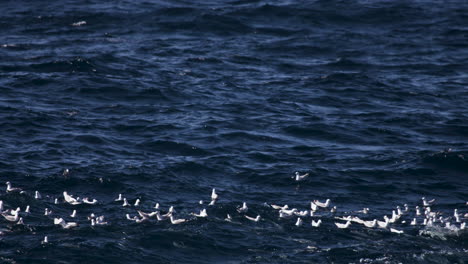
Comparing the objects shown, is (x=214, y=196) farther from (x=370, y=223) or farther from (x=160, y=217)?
(x=370, y=223)

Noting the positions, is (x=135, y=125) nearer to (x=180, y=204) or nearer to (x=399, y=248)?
(x=180, y=204)

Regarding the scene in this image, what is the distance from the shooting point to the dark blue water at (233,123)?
32.4 meters

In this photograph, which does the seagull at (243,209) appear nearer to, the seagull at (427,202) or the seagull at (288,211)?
the seagull at (288,211)

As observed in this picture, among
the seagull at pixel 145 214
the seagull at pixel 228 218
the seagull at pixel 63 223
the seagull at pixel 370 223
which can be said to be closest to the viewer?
the seagull at pixel 63 223

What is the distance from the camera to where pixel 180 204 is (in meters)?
35.8

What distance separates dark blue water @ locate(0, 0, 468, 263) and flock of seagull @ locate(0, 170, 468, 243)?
1.07 feet

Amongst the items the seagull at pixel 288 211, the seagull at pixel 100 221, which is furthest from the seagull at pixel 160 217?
the seagull at pixel 288 211

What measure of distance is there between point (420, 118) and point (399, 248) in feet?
59.2

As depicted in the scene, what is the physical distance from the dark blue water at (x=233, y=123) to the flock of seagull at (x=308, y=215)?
328mm

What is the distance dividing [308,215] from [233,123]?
13899mm

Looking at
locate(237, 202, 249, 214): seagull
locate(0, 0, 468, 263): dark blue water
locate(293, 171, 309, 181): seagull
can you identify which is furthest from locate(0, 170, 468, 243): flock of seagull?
locate(293, 171, 309, 181): seagull

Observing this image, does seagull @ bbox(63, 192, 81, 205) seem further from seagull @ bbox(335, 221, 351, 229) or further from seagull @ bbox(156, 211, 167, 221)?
seagull @ bbox(335, 221, 351, 229)

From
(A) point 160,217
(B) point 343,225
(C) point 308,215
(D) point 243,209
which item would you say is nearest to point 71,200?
(A) point 160,217

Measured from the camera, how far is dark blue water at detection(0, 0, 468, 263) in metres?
32.4
